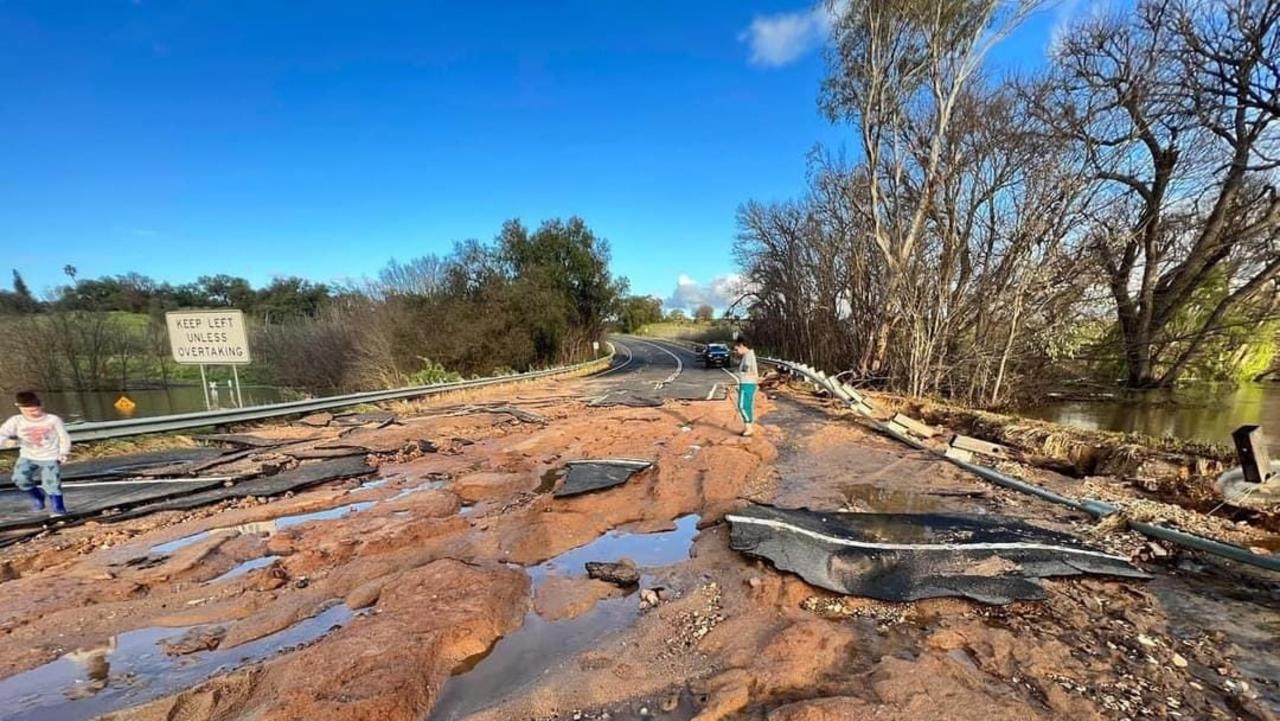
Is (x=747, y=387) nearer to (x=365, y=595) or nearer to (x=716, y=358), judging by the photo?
(x=365, y=595)

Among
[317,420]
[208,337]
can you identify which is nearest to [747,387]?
[317,420]

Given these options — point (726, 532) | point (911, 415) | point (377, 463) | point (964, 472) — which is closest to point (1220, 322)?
point (911, 415)

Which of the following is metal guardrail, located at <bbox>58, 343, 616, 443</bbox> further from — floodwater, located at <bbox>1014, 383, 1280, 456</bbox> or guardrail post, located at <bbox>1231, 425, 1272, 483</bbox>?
floodwater, located at <bbox>1014, 383, 1280, 456</bbox>

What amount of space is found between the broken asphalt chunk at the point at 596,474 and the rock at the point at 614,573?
1.93 meters

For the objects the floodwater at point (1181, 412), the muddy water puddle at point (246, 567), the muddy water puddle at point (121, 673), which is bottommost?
the floodwater at point (1181, 412)

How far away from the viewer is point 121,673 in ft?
10.6

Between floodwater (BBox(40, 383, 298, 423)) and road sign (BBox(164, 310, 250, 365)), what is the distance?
20553mm

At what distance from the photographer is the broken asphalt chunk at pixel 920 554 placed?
4031 mm

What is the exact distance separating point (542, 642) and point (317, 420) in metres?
11.2

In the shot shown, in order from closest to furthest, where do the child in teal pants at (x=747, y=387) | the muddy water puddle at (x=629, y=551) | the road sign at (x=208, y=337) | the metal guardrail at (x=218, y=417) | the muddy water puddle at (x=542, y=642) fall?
the muddy water puddle at (x=542, y=642), the muddy water puddle at (x=629, y=551), the metal guardrail at (x=218, y=417), the child in teal pants at (x=747, y=387), the road sign at (x=208, y=337)

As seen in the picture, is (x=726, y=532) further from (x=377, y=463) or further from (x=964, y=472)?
(x=377, y=463)

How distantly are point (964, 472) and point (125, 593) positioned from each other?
369 inches

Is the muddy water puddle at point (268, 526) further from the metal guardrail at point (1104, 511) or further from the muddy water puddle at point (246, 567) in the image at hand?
the metal guardrail at point (1104, 511)

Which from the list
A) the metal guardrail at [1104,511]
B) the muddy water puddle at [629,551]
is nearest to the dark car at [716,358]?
the metal guardrail at [1104,511]
